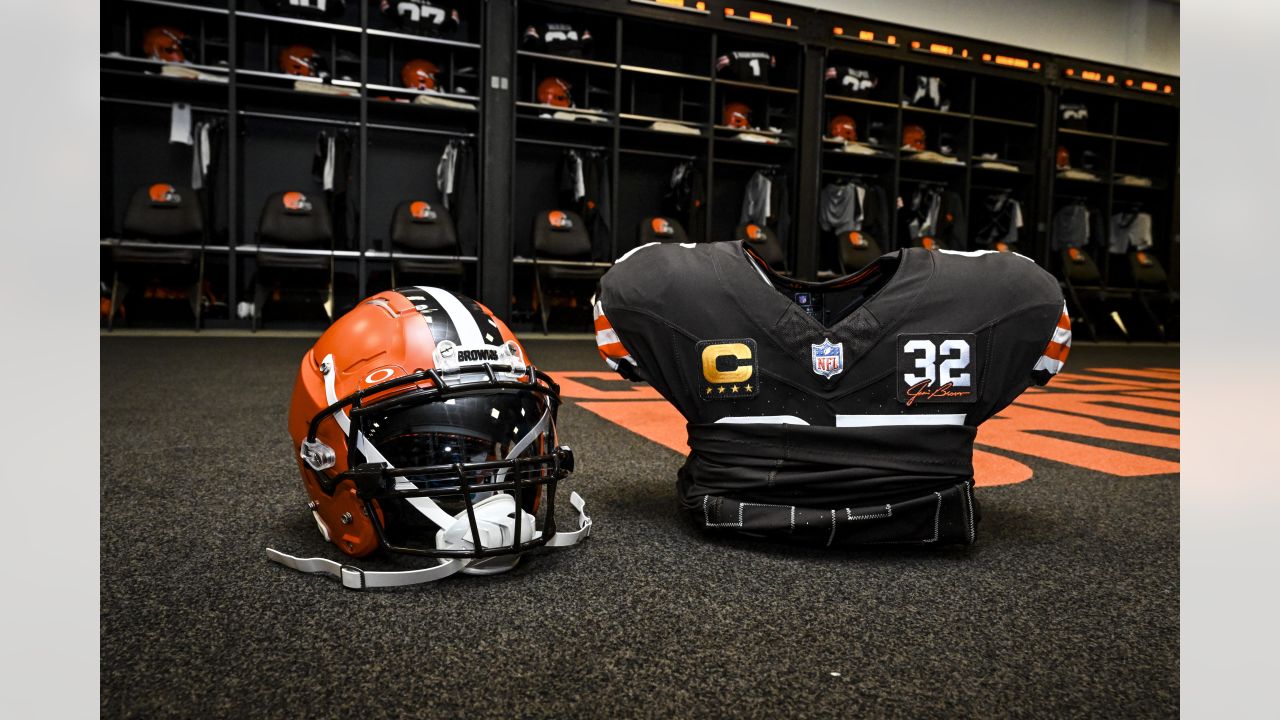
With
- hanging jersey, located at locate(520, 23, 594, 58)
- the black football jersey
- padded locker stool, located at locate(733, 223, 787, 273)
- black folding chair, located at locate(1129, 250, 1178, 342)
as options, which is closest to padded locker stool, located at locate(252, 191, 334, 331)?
hanging jersey, located at locate(520, 23, 594, 58)

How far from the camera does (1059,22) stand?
764cm

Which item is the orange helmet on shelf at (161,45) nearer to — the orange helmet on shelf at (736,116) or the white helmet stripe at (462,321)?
the orange helmet on shelf at (736,116)

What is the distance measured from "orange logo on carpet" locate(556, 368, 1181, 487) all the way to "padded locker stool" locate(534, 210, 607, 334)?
2.22m

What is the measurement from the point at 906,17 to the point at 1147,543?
679 cm

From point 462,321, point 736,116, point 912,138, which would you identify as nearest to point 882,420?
point 462,321

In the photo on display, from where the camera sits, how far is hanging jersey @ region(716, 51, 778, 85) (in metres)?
6.32

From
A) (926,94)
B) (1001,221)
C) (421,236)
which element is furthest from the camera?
(1001,221)

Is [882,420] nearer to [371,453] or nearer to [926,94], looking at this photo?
[371,453]

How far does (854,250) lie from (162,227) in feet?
16.0

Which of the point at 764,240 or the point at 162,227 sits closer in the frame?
the point at 162,227

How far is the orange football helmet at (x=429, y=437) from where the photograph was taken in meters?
0.92

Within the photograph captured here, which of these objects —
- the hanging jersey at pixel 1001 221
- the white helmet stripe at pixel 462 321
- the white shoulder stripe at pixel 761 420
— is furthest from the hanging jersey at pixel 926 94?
the white helmet stripe at pixel 462 321
